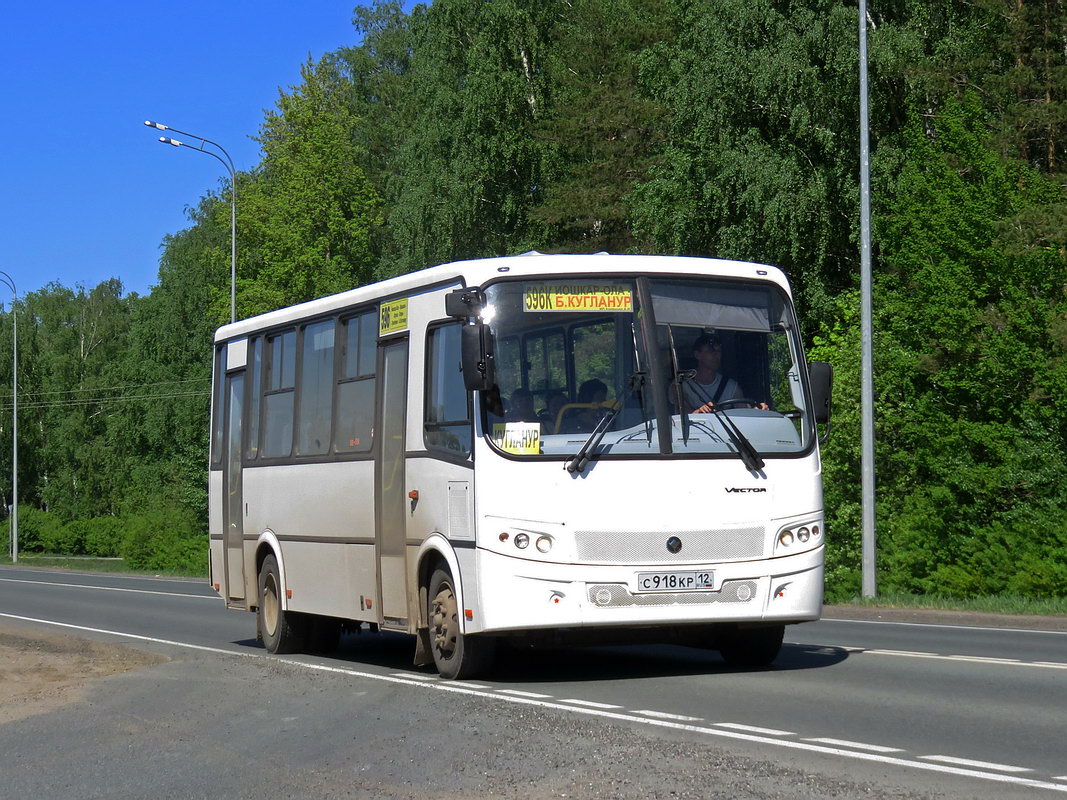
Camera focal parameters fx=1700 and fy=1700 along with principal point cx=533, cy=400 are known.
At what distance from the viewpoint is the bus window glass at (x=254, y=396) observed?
17.4 m

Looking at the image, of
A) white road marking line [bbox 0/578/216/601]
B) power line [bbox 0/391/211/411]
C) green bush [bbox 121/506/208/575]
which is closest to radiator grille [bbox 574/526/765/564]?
white road marking line [bbox 0/578/216/601]

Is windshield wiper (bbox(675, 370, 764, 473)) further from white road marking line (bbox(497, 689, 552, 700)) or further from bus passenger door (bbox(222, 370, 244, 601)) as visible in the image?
bus passenger door (bbox(222, 370, 244, 601))

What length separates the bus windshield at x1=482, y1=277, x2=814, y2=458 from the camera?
12.4m

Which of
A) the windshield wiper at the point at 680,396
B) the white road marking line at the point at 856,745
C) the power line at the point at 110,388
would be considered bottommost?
the white road marking line at the point at 856,745

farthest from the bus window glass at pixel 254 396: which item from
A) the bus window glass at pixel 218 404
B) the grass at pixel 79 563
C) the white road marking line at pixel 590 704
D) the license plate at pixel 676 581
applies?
the grass at pixel 79 563

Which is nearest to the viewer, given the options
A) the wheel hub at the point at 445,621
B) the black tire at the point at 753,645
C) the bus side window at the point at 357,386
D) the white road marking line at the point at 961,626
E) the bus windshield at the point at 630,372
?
the bus windshield at the point at 630,372

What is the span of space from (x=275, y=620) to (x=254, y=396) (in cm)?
234

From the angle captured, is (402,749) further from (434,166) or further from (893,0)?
(434,166)

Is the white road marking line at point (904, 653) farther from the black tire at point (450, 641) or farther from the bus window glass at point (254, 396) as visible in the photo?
the bus window glass at point (254, 396)

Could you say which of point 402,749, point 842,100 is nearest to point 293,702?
point 402,749

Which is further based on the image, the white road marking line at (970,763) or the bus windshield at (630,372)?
the bus windshield at (630,372)

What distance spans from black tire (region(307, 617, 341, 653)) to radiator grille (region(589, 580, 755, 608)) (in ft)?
16.9

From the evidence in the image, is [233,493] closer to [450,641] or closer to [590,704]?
[450,641]

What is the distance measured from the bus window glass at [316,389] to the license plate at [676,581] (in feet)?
13.8
